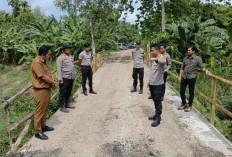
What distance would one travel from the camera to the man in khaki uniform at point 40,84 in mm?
3732

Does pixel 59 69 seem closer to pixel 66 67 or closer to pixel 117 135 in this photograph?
pixel 66 67

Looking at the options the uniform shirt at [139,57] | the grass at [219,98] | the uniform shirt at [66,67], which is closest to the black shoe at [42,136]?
the uniform shirt at [66,67]

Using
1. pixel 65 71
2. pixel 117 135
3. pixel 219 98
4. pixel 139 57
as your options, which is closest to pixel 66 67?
pixel 65 71

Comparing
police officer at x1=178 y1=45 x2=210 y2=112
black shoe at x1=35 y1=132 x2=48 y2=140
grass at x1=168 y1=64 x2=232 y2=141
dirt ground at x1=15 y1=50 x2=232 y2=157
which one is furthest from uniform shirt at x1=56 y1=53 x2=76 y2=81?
grass at x1=168 y1=64 x2=232 y2=141

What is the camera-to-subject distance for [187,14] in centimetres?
1558

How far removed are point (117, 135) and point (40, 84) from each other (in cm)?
168

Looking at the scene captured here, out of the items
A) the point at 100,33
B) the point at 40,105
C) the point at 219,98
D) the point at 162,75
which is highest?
the point at 100,33

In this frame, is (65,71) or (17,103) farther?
(17,103)

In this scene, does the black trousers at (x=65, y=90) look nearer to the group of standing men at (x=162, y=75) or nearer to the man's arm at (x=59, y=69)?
the man's arm at (x=59, y=69)

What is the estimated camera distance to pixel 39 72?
3705 mm

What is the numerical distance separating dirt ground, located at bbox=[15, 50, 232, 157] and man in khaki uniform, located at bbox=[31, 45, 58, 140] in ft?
1.18

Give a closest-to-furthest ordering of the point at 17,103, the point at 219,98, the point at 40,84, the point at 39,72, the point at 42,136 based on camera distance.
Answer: the point at 39,72 < the point at 40,84 < the point at 42,136 < the point at 17,103 < the point at 219,98

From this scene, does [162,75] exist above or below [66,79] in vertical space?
above

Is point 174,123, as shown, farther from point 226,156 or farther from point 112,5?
point 112,5
